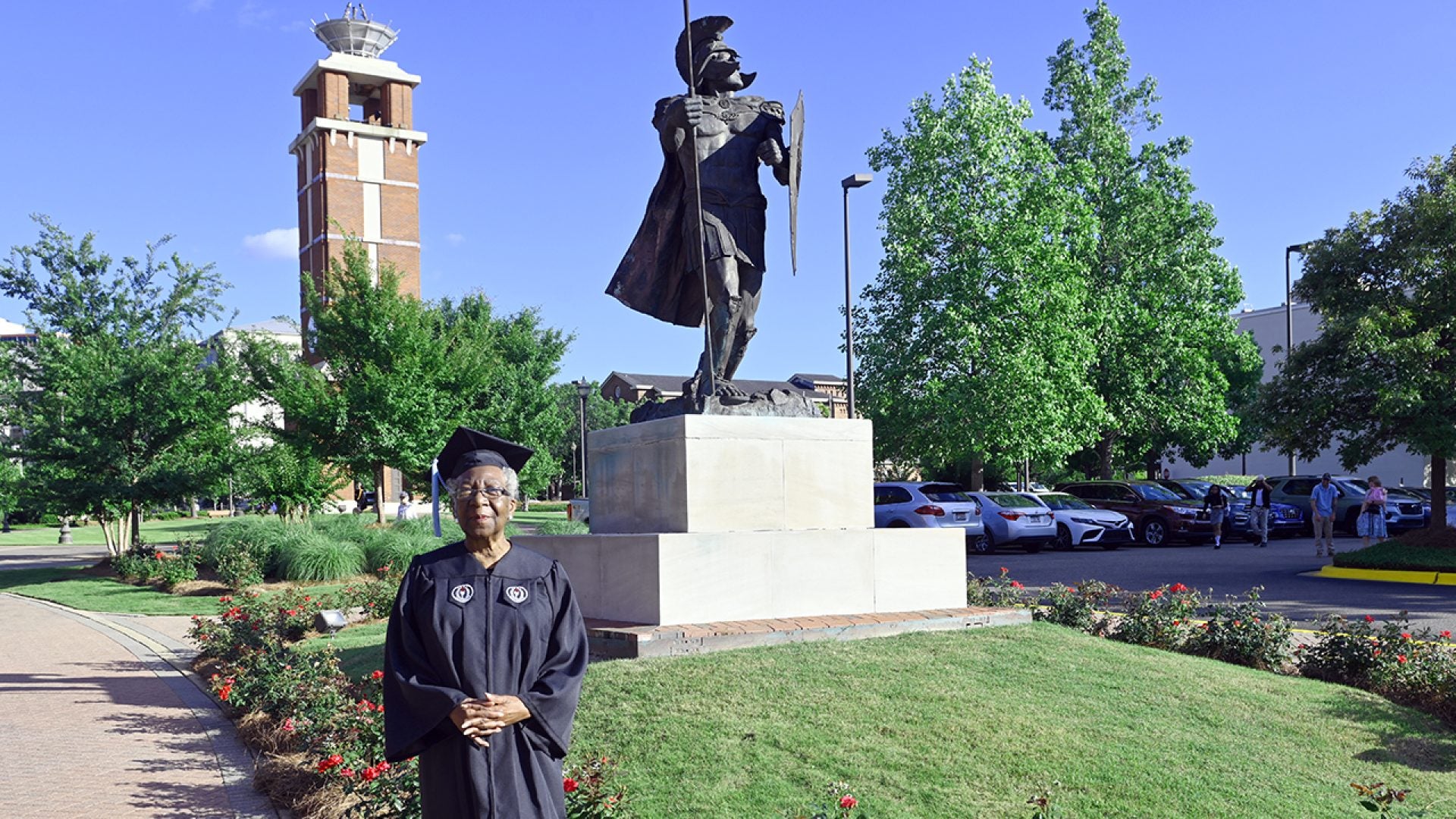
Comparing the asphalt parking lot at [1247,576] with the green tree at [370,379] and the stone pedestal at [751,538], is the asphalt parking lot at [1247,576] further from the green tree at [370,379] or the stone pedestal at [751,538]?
the green tree at [370,379]

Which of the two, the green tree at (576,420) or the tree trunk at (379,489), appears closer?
the tree trunk at (379,489)

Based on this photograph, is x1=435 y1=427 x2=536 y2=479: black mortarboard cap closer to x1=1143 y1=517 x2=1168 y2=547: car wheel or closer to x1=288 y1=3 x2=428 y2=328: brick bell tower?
x1=1143 y1=517 x2=1168 y2=547: car wheel

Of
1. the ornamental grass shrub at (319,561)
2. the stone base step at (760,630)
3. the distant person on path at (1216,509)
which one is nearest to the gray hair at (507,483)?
the stone base step at (760,630)

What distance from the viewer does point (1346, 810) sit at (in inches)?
194

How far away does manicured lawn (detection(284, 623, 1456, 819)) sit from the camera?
4.90m

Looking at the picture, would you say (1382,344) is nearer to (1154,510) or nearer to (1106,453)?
(1154,510)

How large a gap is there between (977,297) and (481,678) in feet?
86.4

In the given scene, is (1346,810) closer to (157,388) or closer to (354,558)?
(354,558)

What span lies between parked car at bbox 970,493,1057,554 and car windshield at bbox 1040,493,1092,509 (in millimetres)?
821

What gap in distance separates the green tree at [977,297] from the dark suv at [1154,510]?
167 cm

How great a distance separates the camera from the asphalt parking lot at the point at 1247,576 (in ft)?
44.2

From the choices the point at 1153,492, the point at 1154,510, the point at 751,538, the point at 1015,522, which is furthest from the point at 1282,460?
the point at 751,538

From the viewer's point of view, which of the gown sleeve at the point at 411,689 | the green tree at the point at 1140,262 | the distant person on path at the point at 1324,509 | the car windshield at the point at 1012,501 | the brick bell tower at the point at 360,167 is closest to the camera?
the gown sleeve at the point at 411,689

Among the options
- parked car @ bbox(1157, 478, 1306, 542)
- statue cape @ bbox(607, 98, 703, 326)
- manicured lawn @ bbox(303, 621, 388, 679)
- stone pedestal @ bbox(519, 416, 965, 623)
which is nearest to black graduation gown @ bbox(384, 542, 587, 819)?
stone pedestal @ bbox(519, 416, 965, 623)
